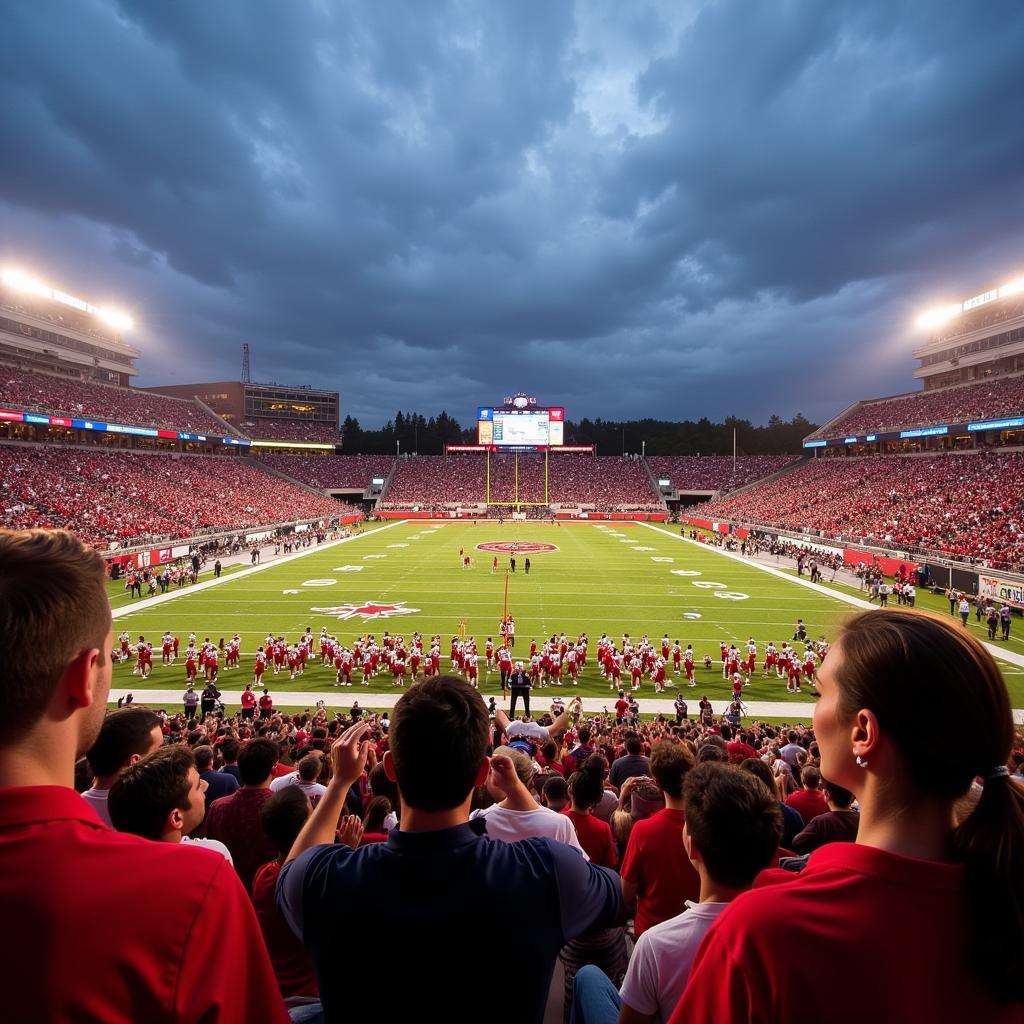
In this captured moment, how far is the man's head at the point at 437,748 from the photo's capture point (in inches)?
71.7

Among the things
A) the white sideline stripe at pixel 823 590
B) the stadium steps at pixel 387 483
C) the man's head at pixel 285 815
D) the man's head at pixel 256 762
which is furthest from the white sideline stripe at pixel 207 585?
the stadium steps at pixel 387 483

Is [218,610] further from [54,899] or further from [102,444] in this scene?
[102,444]

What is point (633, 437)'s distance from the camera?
428 feet

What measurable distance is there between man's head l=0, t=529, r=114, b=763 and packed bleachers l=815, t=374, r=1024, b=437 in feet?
185

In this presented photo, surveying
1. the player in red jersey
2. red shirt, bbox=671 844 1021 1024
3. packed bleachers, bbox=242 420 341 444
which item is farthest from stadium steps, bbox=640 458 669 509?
red shirt, bbox=671 844 1021 1024

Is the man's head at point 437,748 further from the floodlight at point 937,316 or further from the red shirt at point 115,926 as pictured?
the floodlight at point 937,316

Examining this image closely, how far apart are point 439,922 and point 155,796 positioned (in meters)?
2.07

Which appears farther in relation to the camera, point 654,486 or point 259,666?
point 654,486

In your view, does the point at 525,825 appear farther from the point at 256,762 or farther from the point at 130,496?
the point at 130,496

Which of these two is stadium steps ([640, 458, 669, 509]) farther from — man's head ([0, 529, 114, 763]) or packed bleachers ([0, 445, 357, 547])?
man's head ([0, 529, 114, 763])

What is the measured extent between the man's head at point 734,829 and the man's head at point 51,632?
6.99ft

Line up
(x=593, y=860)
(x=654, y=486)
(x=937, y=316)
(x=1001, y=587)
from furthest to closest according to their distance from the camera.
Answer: (x=654, y=486) → (x=937, y=316) → (x=1001, y=587) → (x=593, y=860)

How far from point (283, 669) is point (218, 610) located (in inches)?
329

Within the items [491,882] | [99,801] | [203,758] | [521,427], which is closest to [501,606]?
[203,758]
